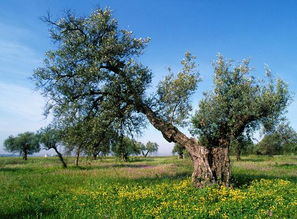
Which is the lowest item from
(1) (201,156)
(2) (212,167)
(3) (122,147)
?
(2) (212,167)

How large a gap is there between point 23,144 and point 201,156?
279ft

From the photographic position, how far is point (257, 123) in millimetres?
23828

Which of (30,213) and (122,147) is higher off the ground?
(122,147)

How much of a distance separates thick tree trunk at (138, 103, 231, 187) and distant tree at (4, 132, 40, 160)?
3011 inches

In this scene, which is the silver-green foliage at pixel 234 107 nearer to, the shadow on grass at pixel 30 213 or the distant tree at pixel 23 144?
the shadow on grass at pixel 30 213

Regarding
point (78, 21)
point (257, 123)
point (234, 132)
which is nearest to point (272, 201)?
point (234, 132)

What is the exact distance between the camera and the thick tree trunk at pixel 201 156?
749 inches

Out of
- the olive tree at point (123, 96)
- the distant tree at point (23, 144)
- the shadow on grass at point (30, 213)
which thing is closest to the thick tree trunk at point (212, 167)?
the olive tree at point (123, 96)

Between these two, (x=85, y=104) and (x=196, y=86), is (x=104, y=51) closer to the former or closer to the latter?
(x=85, y=104)

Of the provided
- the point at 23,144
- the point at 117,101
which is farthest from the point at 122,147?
the point at 23,144

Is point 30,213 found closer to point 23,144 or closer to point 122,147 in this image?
point 122,147

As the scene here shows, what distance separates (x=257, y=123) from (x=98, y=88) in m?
13.0

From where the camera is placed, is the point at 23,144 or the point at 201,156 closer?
the point at 201,156

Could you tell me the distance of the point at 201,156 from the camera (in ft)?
Answer: 64.2
